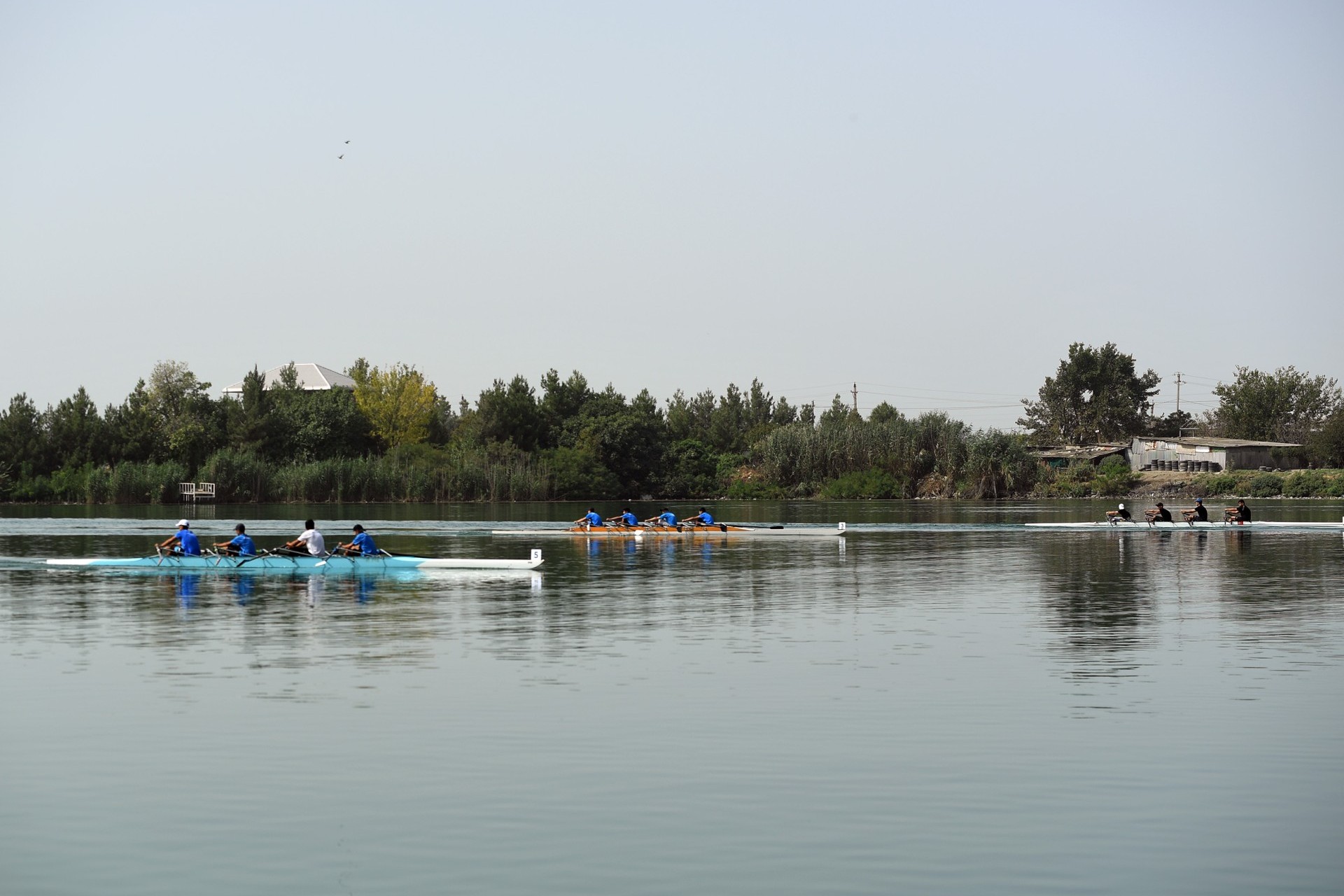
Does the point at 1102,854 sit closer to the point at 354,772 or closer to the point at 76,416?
the point at 354,772

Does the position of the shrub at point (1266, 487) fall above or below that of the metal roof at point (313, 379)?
below

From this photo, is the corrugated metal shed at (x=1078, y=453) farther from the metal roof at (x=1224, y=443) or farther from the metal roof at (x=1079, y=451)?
the metal roof at (x=1224, y=443)

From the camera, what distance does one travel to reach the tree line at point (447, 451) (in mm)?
79125

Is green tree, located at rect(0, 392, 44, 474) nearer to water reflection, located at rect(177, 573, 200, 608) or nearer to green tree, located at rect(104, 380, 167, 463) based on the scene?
green tree, located at rect(104, 380, 167, 463)

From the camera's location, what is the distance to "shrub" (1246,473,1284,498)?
287 ft

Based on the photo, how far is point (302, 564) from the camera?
29.0 meters

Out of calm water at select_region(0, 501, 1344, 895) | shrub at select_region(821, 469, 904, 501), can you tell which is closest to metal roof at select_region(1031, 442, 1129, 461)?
shrub at select_region(821, 469, 904, 501)

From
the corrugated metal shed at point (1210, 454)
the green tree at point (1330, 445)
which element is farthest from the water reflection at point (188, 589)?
the green tree at point (1330, 445)

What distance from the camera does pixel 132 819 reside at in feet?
31.3

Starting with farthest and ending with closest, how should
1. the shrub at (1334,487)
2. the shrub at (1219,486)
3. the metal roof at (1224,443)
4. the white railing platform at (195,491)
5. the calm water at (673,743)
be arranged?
the metal roof at (1224,443), the shrub at (1219,486), the shrub at (1334,487), the white railing platform at (195,491), the calm water at (673,743)

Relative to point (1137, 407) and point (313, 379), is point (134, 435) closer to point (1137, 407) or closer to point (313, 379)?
point (313, 379)

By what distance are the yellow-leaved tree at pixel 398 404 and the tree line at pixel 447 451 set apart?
0.41 ft

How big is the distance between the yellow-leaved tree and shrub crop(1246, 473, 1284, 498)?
6208 cm

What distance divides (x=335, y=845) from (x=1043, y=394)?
111m
